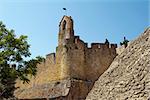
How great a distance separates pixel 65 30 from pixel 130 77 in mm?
28314

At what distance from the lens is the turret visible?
34.7m

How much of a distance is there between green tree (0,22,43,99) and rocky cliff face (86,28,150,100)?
1422 cm

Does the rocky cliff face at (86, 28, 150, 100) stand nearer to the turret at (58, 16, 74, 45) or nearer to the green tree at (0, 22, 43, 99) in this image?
the green tree at (0, 22, 43, 99)

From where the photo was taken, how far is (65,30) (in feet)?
116

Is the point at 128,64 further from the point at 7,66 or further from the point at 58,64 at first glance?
the point at 58,64

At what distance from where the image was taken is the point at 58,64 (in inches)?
1366

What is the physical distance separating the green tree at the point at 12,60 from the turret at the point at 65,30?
11.5 m

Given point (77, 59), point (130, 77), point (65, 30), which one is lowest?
point (130, 77)

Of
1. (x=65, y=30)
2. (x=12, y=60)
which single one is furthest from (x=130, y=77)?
(x=65, y=30)

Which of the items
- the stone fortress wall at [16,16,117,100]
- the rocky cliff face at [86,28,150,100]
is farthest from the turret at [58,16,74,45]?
the rocky cliff face at [86,28,150,100]

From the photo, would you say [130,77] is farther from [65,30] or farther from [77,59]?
[65,30]

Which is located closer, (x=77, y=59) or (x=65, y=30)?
(x=77, y=59)

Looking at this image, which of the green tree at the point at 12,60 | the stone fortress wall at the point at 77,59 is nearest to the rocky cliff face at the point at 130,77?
the green tree at the point at 12,60

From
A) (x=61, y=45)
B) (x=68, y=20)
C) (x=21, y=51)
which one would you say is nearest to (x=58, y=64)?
(x=61, y=45)
